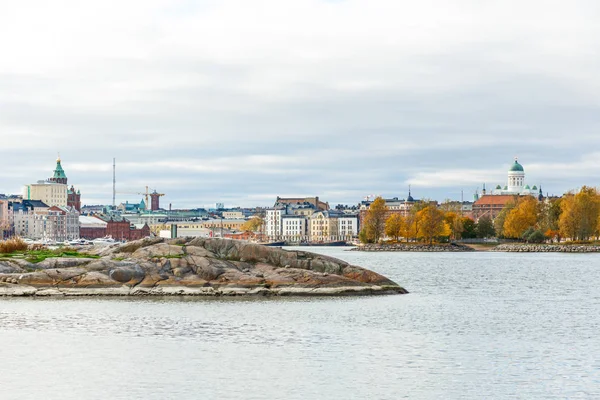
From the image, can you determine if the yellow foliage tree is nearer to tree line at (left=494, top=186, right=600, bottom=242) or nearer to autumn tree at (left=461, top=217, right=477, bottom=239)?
autumn tree at (left=461, top=217, right=477, bottom=239)

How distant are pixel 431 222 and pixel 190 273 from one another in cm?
10873

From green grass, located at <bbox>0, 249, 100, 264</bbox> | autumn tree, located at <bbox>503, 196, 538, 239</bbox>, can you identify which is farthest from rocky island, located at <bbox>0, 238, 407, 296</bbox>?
autumn tree, located at <bbox>503, 196, 538, 239</bbox>

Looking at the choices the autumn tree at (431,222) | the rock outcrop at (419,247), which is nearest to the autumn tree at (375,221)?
the rock outcrop at (419,247)

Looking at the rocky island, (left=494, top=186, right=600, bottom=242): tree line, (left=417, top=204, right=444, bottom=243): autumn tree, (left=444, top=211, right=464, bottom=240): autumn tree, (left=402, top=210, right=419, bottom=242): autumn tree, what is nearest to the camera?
the rocky island

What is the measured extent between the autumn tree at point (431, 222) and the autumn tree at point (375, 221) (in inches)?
357

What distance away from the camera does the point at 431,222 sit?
15612 centimetres

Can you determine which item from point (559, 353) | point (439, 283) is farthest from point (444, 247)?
point (559, 353)

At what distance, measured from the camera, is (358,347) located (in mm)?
32219

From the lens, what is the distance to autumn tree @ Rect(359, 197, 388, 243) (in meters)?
165

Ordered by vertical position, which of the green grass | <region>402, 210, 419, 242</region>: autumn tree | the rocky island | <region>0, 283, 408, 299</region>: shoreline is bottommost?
<region>0, 283, 408, 299</region>: shoreline

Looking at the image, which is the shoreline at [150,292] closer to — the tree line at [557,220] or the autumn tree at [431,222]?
the tree line at [557,220]

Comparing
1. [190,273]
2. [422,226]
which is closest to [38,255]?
[190,273]

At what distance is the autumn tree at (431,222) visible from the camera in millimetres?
155375

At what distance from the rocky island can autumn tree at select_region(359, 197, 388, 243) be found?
11090 centimetres
